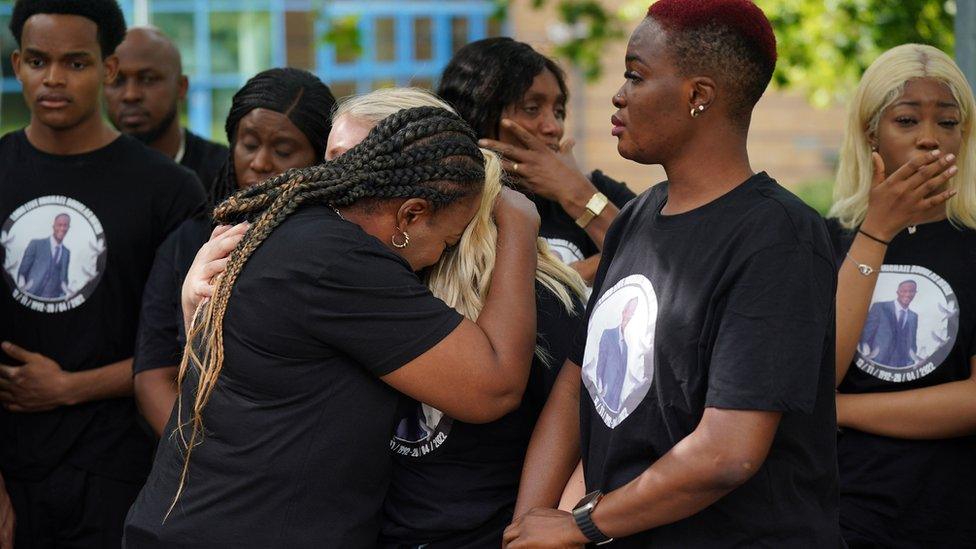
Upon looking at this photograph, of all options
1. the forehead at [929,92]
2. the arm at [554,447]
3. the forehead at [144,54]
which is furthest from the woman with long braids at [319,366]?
the forehead at [144,54]

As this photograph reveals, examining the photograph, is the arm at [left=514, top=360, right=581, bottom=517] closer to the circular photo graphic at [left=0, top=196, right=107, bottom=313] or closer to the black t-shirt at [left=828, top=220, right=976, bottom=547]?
the black t-shirt at [left=828, top=220, right=976, bottom=547]

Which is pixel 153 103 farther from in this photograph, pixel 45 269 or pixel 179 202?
pixel 45 269

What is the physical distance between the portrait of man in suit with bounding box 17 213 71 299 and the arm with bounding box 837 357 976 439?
2.56m

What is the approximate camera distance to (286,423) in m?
2.53

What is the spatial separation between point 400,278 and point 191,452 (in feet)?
1.99

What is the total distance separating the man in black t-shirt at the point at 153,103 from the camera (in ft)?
17.5

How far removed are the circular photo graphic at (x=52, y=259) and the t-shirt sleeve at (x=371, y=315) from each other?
183 cm

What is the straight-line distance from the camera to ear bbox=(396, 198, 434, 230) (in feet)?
8.82

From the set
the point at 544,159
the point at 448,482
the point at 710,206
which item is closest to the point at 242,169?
the point at 544,159

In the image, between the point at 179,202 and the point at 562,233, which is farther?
the point at 179,202

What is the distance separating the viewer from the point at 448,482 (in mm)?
2762

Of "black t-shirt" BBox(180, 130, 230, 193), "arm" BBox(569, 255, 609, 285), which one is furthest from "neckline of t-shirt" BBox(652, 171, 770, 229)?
A: "black t-shirt" BBox(180, 130, 230, 193)

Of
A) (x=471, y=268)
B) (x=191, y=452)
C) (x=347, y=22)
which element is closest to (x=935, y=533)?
(x=471, y=268)

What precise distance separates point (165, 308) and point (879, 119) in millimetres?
2319
